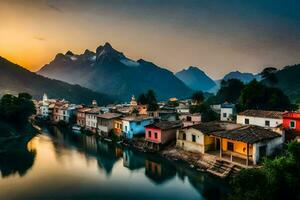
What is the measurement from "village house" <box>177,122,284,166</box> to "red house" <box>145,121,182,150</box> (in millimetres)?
3461

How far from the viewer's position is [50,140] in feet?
150

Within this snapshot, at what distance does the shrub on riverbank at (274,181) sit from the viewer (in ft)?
40.0

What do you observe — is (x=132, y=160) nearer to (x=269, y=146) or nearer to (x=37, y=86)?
(x=269, y=146)

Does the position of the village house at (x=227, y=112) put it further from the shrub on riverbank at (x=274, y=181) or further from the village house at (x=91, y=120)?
the shrub on riverbank at (x=274, y=181)

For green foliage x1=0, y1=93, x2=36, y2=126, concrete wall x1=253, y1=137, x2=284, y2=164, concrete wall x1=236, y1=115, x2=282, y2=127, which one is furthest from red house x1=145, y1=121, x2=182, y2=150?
green foliage x1=0, y1=93, x2=36, y2=126

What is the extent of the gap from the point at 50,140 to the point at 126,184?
78.8ft

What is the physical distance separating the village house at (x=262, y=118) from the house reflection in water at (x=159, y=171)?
36.7 ft

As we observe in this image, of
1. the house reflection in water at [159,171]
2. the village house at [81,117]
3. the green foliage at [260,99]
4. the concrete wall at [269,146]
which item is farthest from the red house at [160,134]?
the village house at [81,117]

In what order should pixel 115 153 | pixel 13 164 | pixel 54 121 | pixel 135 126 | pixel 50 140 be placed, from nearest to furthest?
pixel 13 164
pixel 115 153
pixel 135 126
pixel 50 140
pixel 54 121

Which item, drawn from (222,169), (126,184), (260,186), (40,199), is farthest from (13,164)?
(260,186)

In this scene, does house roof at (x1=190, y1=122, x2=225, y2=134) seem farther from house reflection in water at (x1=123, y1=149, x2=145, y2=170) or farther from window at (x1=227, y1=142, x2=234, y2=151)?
house reflection in water at (x1=123, y1=149, x2=145, y2=170)

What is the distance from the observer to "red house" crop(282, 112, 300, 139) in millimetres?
27152

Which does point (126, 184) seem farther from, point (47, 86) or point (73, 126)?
point (47, 86)

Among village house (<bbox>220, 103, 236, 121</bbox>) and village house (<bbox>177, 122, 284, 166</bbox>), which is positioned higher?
village house (<bbox>220, 103, 236, 121</bbox>)
